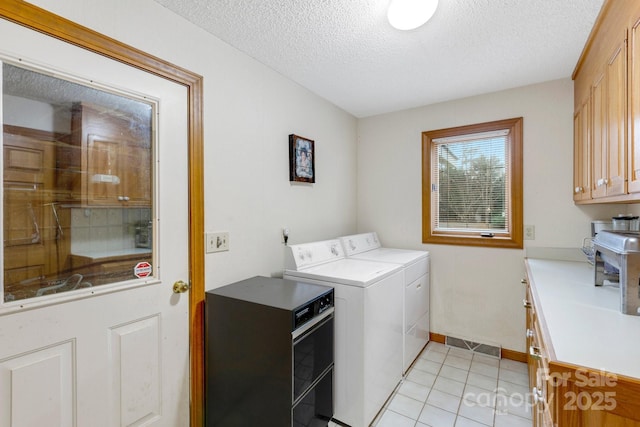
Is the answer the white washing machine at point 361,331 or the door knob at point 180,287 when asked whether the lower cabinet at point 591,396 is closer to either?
the white washing machine at point 361,331

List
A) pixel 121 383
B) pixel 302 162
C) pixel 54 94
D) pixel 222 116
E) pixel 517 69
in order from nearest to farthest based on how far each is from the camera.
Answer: pixel 54 94
pixel 121 383
pixel 222 116
pixel 517 69
pixel 302 162

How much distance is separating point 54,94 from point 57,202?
1.46ft

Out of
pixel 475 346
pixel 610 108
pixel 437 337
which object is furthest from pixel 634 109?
pixel 437 337

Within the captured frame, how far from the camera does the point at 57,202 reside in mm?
1199

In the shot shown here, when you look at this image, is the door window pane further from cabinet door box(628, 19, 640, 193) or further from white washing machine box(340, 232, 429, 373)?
cabinet door box(628, 19, 640, 193)

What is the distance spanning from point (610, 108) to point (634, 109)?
1.13 ft

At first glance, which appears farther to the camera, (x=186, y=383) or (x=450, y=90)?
(x=450, y=90)

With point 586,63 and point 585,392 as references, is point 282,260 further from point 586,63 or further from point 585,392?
point 586,63

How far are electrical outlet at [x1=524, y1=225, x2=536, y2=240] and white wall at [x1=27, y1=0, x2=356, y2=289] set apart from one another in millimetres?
1782

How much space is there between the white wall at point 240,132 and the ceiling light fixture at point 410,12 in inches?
40.0

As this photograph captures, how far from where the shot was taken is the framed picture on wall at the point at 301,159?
239 cm

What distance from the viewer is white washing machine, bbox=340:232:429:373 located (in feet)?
7.84

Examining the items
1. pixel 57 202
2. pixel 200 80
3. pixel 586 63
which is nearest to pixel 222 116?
pixel 200 80

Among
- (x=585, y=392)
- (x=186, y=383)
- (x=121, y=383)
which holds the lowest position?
(x=186, y=383)
